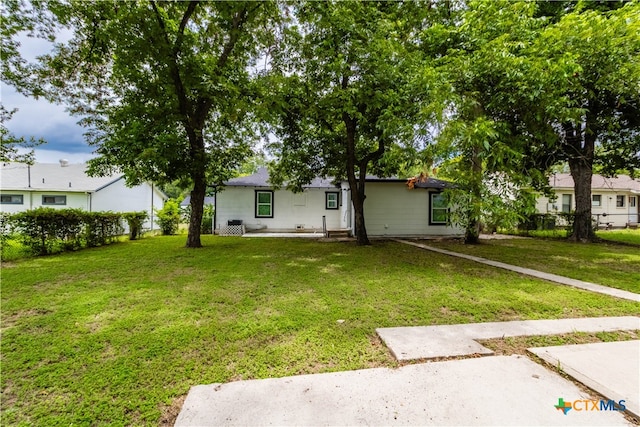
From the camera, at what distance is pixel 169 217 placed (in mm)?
16156

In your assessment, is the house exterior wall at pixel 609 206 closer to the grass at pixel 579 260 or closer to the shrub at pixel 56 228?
the grass at pixel 579 260

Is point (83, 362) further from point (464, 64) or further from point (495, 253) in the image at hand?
point (495, 253)

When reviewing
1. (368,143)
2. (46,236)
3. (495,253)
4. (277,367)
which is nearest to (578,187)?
(495,253)

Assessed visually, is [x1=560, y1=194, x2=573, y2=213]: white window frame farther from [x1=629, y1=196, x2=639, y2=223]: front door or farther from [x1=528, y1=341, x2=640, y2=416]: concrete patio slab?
[x1=528, y1=341, x2=640, y2=416]: concrete patio slab

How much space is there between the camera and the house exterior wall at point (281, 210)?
15594 mm

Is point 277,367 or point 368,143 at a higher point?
point 368,143

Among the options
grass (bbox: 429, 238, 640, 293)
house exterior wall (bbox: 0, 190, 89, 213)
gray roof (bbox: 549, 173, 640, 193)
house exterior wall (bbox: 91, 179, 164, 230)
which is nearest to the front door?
gray roof (bbox: 549, 173, 640, 193)

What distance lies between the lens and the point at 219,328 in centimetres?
344

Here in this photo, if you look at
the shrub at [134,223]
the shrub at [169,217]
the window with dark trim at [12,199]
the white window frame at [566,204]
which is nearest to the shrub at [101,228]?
the shrub at [134,223]

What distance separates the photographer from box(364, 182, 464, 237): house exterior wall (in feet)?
44.7

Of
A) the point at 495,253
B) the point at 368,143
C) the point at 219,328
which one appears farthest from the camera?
the point at 368,143

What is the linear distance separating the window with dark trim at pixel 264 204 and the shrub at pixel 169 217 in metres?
4.95

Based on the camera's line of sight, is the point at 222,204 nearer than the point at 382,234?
No

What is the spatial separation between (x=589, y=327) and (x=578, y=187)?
42.2 feet
